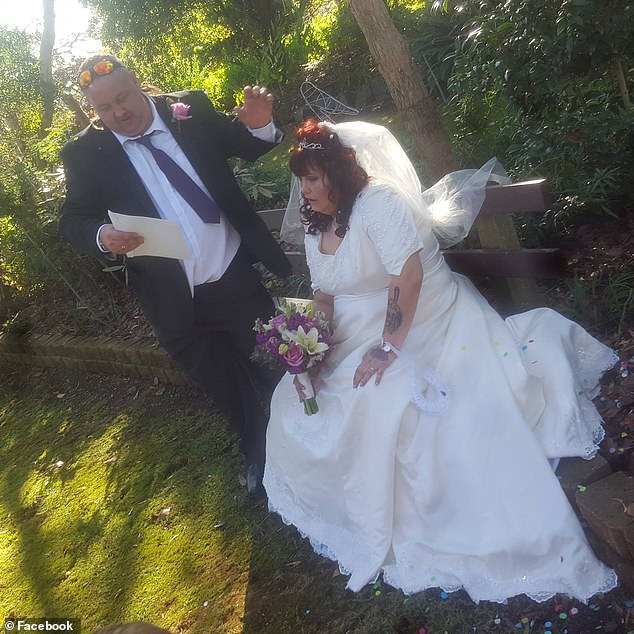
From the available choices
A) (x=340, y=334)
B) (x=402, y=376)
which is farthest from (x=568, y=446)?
(x=340, y=334)

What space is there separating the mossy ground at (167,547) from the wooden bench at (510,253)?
148 cm

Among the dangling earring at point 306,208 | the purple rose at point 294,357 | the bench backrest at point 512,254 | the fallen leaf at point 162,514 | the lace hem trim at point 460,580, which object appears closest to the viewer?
the lace hem trim at point 460,580

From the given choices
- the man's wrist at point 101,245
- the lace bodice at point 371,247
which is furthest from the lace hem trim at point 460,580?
the man's wrist at point 101,245

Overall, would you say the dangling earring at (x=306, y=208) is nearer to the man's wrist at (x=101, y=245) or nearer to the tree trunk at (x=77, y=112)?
the man's wrist at (x=101, y=245)

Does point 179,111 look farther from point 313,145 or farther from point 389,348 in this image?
point 389,348

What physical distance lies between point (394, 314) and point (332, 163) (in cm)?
68

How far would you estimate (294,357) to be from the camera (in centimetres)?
250

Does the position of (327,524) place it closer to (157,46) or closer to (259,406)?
(259,406)

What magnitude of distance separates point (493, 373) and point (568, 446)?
0.37 meters

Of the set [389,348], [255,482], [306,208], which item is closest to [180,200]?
[306,208]

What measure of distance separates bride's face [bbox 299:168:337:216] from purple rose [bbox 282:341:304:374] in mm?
615

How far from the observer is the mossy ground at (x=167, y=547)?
7.54ft

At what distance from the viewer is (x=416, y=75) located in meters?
3.54

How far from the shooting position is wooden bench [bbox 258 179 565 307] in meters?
2.66
